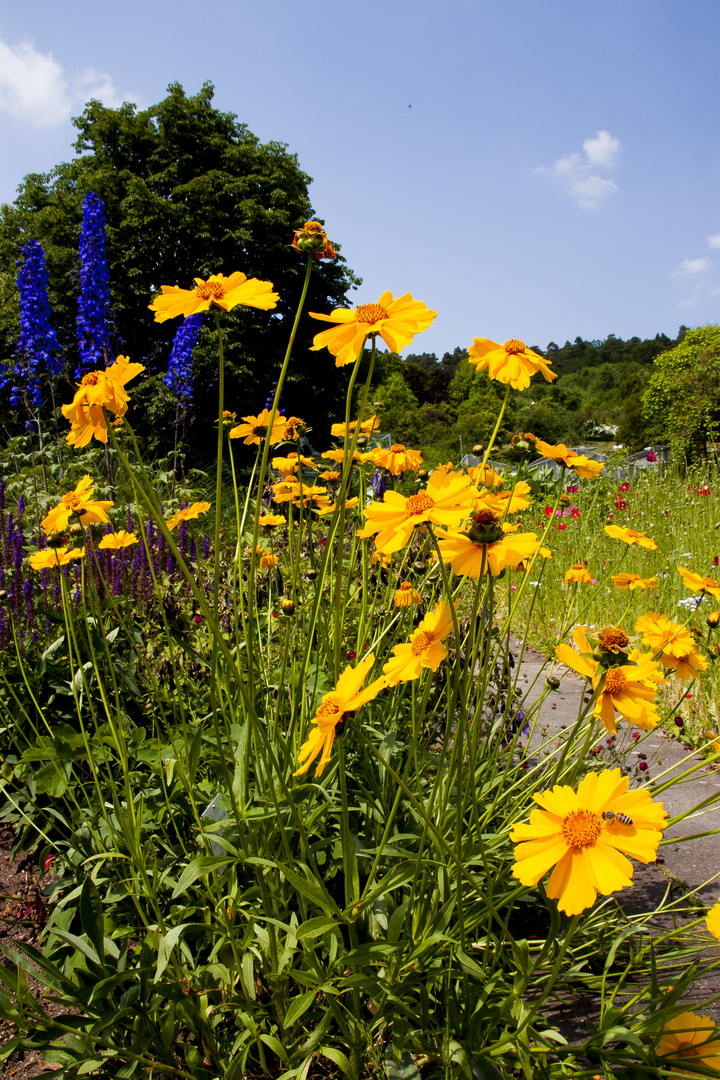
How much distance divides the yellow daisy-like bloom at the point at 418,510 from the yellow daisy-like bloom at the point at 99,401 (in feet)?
1.44

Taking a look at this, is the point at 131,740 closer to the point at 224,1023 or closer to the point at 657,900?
the point at 224,1023

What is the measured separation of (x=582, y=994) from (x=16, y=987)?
1.10 metres

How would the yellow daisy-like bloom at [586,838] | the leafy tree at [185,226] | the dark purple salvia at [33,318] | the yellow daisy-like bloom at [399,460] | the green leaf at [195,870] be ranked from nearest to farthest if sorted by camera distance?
the yellow daisy-like bloom at [586,838]
the green leaf at [195,870]
the yellow daisy-like bloom at [399,460]
the dark purple salvia at [33,318]
the leafy tree at [185,226]

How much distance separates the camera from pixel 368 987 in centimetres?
99

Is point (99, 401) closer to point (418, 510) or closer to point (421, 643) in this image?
point (418, 510)

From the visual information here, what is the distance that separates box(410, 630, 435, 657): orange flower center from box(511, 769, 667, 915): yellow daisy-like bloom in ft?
0.92

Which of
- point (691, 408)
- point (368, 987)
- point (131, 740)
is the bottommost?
point (368, 987)

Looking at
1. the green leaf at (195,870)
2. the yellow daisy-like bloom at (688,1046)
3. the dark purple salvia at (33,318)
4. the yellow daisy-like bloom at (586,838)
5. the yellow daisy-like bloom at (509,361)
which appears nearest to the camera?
the yellow daisy-like bloom at (586,838)

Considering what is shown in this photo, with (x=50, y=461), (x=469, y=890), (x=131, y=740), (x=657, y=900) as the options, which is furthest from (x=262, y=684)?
(x=50, y=461)

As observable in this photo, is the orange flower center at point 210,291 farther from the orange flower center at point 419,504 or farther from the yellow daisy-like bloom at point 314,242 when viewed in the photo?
the orange flower center at point 419,504

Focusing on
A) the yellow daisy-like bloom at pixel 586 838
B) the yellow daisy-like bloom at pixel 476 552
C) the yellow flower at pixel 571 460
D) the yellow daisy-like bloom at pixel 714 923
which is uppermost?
the yellow flower at pixel 571 460

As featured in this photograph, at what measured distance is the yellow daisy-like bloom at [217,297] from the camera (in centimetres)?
100

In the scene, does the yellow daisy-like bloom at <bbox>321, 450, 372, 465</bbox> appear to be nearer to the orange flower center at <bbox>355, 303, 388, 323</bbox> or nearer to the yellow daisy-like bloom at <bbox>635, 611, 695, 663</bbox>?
the orange flower center at <bbox>355, 303, 388, 323</bbox>

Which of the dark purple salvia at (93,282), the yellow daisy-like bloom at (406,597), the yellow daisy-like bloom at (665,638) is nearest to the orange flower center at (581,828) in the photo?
the yellow daisy-like bloom at (665,638)
